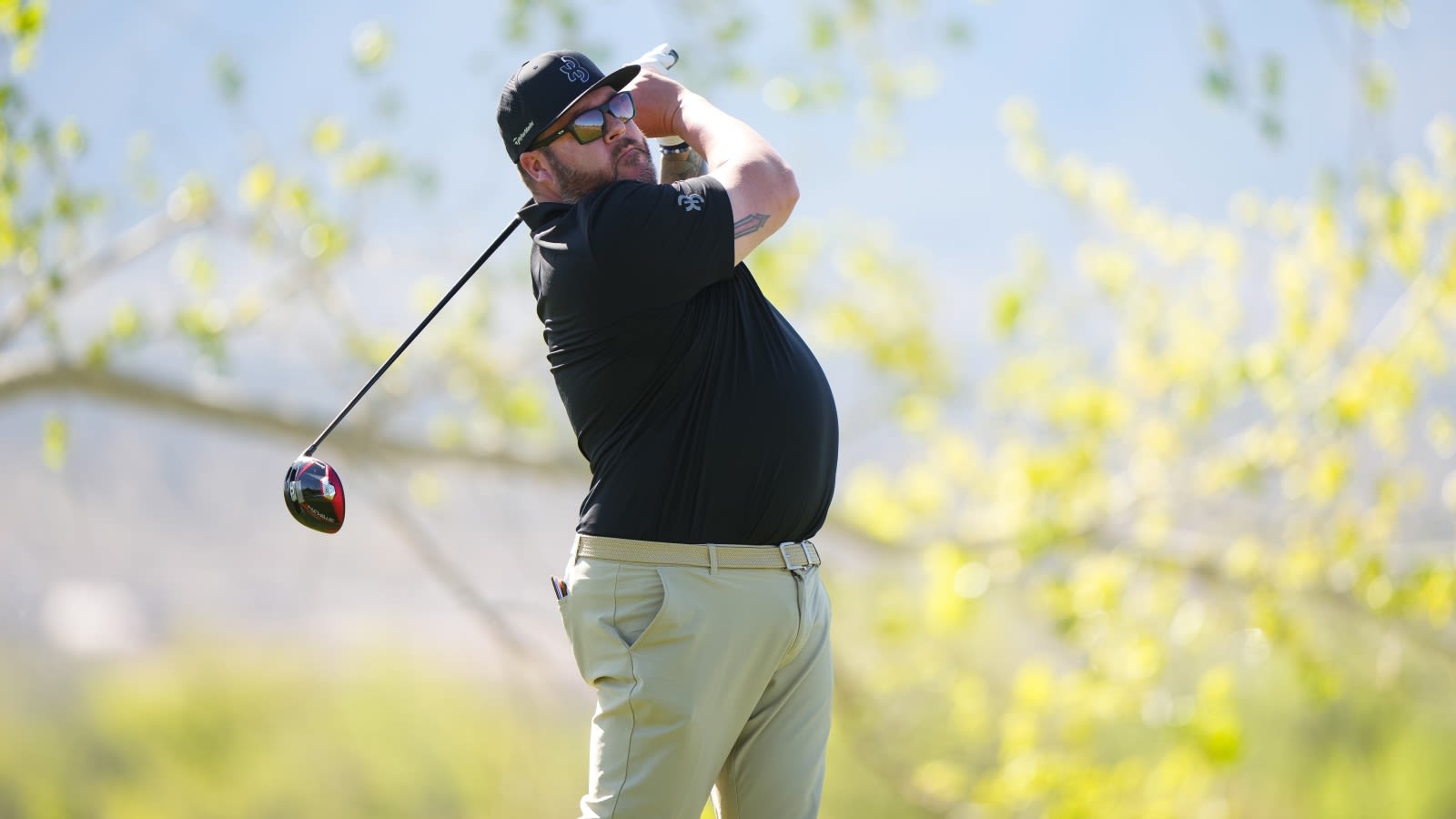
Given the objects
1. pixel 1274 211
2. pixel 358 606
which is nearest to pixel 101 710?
pixel 358 606

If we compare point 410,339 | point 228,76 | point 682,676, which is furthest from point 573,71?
point 228,76

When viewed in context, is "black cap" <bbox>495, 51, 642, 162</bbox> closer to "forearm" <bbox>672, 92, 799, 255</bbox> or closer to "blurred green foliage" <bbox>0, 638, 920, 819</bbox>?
"forearm" <bbox>672, 92, 799, 255</bbox>

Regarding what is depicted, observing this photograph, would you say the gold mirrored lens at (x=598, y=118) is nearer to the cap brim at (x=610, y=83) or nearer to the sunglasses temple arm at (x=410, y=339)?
the cap brim at (x=610, y=83)

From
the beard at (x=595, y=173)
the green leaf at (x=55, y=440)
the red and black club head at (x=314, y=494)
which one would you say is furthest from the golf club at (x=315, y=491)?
the green leaf at (x=55, y=440)

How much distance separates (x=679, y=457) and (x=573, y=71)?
1.73ft

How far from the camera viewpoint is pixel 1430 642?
4801 millimetres

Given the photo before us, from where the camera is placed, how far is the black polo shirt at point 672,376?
65.9 inches

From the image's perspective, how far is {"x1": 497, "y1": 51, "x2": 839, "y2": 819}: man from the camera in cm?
166

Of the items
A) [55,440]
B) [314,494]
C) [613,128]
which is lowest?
[55,440]

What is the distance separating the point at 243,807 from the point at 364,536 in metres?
1.52

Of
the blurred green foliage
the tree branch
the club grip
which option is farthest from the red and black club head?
the blurred green foliage

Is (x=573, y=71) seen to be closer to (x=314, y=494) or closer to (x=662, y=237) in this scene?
(x=662, y=237)

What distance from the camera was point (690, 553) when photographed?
1689 millimetres

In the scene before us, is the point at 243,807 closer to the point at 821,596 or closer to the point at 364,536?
the point at 364,536
